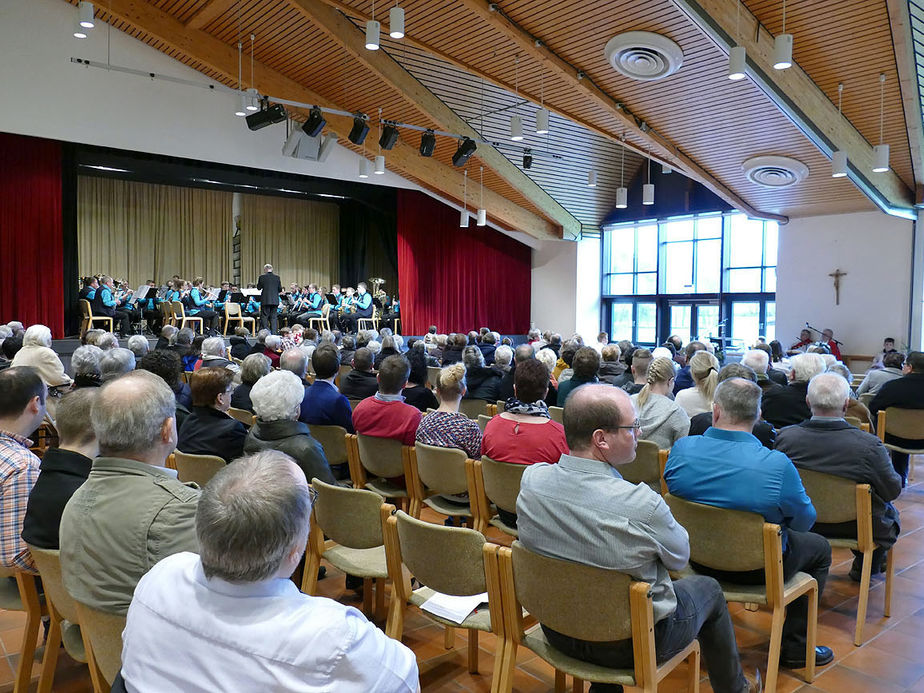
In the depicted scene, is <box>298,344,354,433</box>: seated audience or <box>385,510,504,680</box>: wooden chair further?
<box>298,344,354,433</box>: seated audience

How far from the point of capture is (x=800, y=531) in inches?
110

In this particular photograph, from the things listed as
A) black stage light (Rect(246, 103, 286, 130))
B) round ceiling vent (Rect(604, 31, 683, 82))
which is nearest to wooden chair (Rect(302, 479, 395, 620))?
round ceiling vent (Rect(604, 31, 683, 82))

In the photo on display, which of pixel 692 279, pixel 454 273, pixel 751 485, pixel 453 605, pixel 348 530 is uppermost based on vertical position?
pixel 454 273

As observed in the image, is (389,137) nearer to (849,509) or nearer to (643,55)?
(643,55)

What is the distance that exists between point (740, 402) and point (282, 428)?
1.97 meters

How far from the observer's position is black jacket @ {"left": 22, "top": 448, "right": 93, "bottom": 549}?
219 centimetres

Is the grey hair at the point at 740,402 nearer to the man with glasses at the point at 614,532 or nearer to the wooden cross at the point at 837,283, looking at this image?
the man with glasses at the point at 614,532

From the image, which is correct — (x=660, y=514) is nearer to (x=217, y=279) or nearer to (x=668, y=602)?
(x=668, y=602)

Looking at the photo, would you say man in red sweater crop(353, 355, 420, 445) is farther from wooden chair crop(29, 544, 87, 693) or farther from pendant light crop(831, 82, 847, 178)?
pendant light crop(831, 82, 847, 178)

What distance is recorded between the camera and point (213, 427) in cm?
347

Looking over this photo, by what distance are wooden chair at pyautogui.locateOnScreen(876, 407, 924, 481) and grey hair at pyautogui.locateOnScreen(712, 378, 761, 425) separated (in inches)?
119

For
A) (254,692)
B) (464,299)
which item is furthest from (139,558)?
(464,299)

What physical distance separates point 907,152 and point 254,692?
1232 cm

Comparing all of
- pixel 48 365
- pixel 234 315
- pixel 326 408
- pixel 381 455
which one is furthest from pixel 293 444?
pixel 234 315
